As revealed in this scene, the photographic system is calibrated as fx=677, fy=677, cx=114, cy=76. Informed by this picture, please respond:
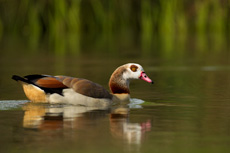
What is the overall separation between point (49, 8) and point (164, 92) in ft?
61.9

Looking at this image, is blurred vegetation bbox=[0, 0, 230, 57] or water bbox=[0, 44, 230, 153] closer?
water bbox=[0, 44, 230, 153]

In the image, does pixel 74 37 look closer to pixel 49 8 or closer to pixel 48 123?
pixel 49 8

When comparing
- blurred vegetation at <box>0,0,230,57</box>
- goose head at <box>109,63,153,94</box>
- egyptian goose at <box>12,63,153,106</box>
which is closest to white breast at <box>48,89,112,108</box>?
egyptian goose at <box>12,63,153,106</box>

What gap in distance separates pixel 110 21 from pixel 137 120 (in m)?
23.9

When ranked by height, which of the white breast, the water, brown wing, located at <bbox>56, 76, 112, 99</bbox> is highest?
brown wing, located at <bbox>56, 76, 112, 99</bbox>

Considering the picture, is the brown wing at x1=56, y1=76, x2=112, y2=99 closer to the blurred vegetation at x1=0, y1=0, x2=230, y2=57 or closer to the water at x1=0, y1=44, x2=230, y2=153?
the water at x1=0, y1=44, x2=230, y2=153

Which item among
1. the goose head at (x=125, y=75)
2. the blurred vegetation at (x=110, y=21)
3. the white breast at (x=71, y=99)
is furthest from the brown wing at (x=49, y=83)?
the blurred vegetation at (x=110, y=21)

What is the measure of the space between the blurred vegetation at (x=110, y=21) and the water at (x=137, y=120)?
13469 mm

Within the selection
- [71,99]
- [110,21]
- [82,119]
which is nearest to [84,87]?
[71,99]

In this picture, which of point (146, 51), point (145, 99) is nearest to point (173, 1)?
point (146, 51)

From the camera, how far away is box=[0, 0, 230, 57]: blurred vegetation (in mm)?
29192

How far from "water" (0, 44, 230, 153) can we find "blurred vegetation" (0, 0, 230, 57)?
44.2ft

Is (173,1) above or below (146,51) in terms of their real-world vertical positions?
above

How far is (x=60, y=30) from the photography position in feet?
104
